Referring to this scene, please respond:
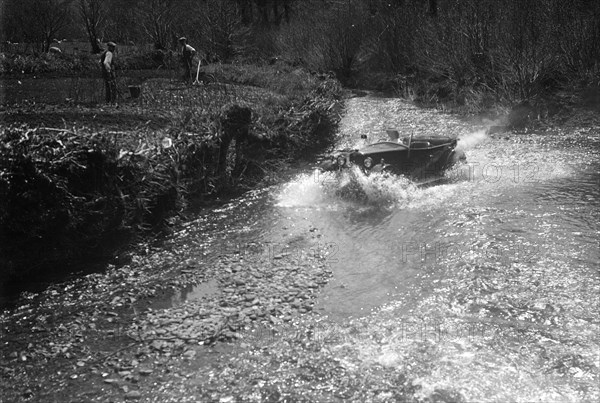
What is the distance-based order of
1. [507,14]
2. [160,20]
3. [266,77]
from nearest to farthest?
[507,14] < [266,77] < [160,20]

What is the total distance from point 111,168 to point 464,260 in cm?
798

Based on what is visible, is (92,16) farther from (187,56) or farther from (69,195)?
(69,195)

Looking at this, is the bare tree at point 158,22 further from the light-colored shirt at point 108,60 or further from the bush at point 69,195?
the bush at point 69,195

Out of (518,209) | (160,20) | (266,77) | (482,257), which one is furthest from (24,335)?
(160,20)

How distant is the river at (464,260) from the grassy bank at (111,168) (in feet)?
3.72

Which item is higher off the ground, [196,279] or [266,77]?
[266,77]

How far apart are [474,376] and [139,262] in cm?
724

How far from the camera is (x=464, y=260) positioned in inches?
456

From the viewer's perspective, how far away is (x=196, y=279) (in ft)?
36.3

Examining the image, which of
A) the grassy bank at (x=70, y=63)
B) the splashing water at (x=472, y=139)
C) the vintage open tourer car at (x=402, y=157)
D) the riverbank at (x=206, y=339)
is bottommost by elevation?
the riverbank at (x=206, y=339)

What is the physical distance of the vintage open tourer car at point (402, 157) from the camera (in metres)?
15.8

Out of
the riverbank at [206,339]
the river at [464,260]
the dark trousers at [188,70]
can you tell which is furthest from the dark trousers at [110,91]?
the riverbank at [206,339]

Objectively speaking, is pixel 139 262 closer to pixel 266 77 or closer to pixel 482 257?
pixel 482 257

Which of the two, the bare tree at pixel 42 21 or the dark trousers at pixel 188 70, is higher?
the bare tree at pixel 42 21
